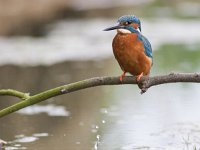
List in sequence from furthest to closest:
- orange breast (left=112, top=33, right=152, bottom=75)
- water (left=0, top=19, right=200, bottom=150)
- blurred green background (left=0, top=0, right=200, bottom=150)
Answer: blurred green background (left=0, top=0, right=200, bottom=150) < water (left=0, top=19, right=200, bottom=150) < orange breast (left=112, top=33, right=152, bottom=75)

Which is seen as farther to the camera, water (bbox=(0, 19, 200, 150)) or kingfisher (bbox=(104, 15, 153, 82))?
water (bbox=(0, 19, 200, 150))

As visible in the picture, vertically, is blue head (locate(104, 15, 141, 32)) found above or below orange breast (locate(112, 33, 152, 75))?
above

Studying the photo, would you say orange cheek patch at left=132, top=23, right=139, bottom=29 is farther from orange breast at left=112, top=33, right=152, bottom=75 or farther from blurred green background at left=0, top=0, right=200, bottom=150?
blurred green background at left=0, top=0, right=200, bottom=150

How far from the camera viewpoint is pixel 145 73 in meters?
5.56

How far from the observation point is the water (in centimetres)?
678

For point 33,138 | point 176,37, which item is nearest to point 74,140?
point 33,138

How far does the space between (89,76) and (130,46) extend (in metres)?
5.65

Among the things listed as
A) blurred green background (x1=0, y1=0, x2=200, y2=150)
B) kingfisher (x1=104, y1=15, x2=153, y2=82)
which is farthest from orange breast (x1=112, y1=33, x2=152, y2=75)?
blurred green background (x1=0, y1=0, x2=200, y2=150)

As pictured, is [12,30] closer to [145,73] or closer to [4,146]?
[4,146]

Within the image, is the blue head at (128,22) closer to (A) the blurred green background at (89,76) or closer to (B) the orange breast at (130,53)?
(B) the orange breast at (130,53)

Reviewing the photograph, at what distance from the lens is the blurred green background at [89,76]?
22.7ft

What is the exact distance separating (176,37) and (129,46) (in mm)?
10413

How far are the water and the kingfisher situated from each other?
112cm

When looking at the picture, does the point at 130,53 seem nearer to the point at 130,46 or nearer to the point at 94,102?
the point at 130,46
